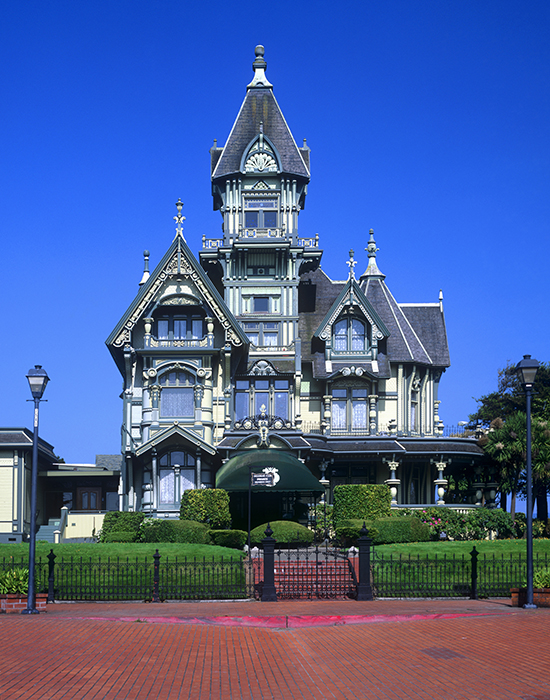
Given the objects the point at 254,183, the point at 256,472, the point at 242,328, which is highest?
the point at 254,183

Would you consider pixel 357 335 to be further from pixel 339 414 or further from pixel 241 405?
pixel 241 405

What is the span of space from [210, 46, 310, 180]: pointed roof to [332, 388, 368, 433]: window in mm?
11754

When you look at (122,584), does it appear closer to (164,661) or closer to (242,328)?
(164,661)

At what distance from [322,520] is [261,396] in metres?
8.31

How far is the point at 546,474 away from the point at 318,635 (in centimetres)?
2696

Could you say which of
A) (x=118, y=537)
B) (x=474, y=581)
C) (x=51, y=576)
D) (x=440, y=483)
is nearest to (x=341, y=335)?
(x=440, y=483)

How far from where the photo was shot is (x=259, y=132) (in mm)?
44719

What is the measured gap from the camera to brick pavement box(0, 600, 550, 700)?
1255 centimetres

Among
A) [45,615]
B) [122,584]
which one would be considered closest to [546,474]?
[122,584]

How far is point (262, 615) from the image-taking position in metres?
19.5

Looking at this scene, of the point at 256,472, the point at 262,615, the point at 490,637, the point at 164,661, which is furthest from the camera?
the point at 256,472

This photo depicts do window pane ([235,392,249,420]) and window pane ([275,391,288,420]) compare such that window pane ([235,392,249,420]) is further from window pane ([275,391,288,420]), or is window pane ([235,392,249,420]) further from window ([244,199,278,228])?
window ([244,199,278,228])

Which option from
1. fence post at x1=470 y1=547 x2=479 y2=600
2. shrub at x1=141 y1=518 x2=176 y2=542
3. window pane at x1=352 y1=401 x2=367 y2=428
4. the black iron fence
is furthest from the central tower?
fence post at x1=470 y1=547 x2=479 y2=600

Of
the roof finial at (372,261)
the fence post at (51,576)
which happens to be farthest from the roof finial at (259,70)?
the fence post at (51,576)
